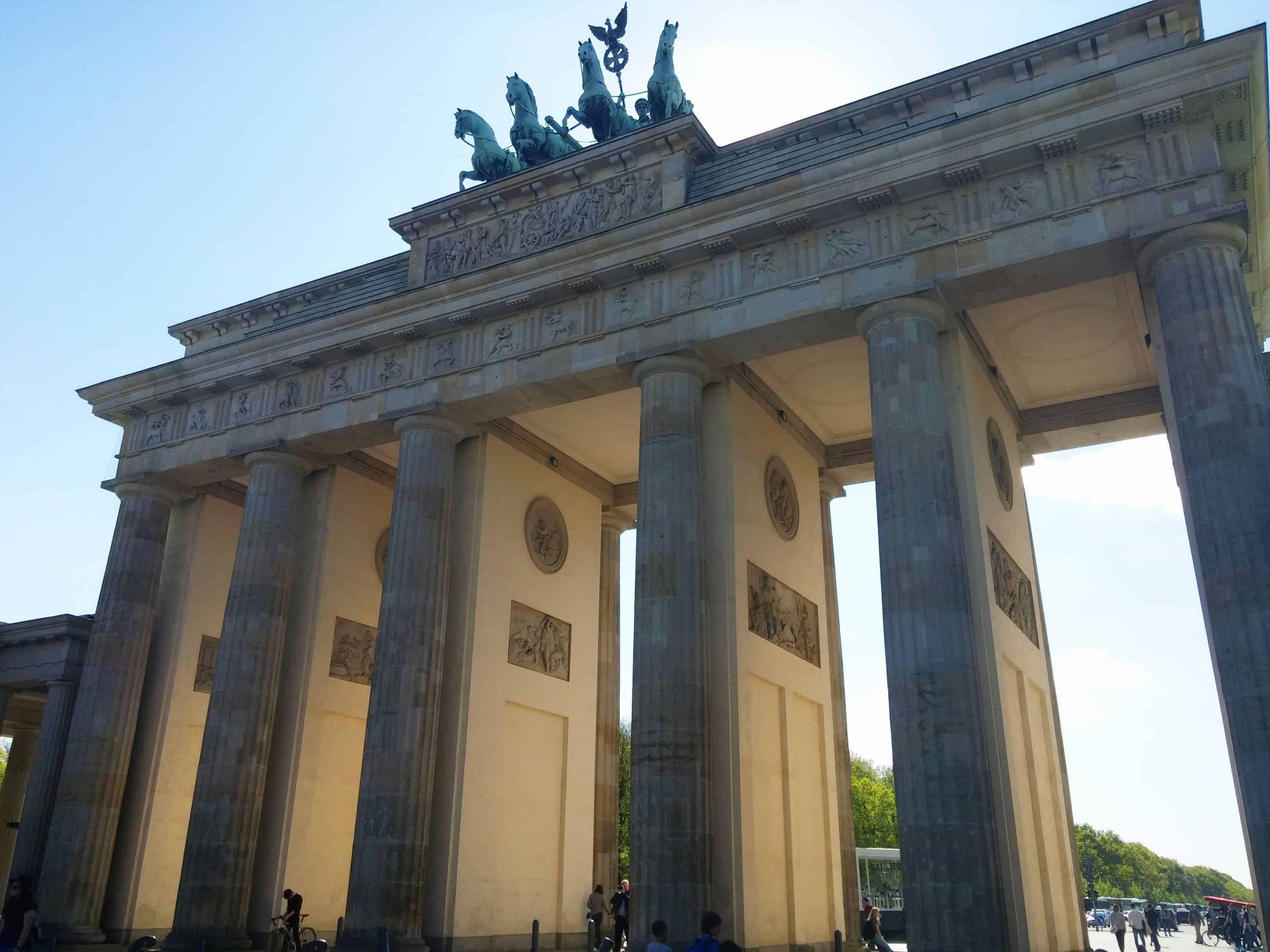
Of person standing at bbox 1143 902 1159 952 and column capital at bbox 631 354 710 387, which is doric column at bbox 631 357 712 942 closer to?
column capital at bbox 631 354 710 387

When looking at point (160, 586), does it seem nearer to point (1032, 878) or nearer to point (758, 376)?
point (758, 376)

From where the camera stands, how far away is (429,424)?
2108cm

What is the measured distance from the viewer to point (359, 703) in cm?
2378

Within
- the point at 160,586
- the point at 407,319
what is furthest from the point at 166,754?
the point at 407,319

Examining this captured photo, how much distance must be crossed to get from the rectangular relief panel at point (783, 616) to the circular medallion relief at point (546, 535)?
593 cm

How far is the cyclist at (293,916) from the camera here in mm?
18000

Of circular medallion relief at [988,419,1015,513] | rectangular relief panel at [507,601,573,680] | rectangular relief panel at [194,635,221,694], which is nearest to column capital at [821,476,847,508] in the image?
circular medallion relief at [988,419,1015,513]

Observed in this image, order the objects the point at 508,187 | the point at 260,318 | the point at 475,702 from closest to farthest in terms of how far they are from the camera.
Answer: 1. the point at 475,702
2. the point at 508,187
3. the point at 260,318

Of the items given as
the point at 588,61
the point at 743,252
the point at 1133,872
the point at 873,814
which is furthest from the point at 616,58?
the point at 1133,872

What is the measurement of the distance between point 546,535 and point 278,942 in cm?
978

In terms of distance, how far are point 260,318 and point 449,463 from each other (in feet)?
27.2

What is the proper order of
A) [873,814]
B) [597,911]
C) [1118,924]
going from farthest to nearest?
[873,814], [1118,924], [597,911]

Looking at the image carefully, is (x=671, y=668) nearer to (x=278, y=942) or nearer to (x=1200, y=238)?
(x=278, y=942)

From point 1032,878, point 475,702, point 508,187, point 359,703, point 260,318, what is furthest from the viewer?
point 260,318
